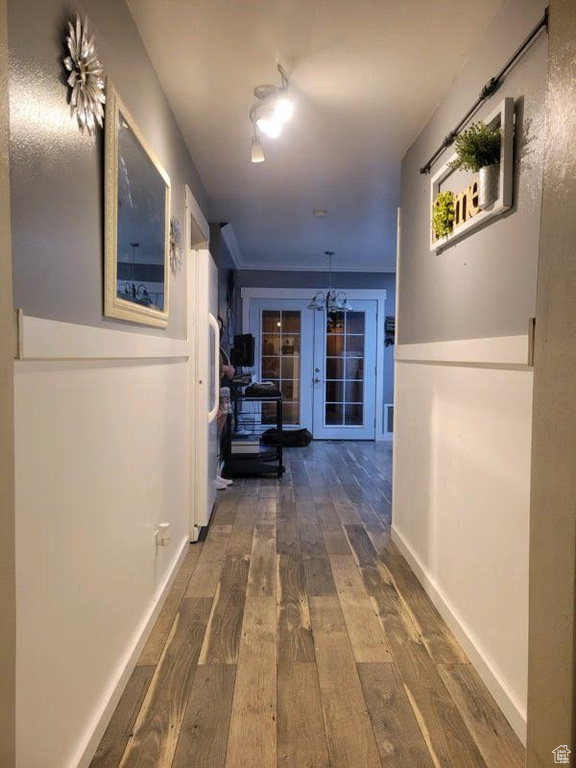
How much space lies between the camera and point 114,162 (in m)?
1.45

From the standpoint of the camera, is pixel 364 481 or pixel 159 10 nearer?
pixel 159 10

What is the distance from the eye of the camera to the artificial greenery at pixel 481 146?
159 cm

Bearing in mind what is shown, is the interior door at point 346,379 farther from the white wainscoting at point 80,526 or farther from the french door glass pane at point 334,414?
the white wainscoting at point 80,526

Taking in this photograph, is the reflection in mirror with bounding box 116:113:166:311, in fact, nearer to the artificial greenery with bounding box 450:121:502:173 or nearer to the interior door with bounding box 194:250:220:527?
the interior door with bounding box 194:250:220:527

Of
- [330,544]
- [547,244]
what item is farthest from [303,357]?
[547,244]

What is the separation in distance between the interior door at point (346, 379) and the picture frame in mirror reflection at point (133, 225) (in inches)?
183

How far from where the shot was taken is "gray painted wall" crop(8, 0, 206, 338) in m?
0.94

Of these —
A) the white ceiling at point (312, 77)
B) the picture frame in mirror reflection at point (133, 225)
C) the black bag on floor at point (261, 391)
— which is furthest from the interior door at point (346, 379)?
the picture frame in mirror reflection at point (133, 225)

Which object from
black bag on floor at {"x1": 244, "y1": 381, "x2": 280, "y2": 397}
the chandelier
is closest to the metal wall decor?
black bag on floor at {"x1": 244, "y1": 381, "x2": 280, "y2": 397}

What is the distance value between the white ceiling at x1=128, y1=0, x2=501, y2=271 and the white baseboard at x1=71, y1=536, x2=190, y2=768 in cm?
225

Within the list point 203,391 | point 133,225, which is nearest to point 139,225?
point 133,225

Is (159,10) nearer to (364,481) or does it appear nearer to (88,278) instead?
(88,278)

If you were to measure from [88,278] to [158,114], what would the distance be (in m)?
1.19

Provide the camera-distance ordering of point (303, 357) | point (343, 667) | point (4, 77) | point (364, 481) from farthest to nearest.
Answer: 1. point (303, 357)
2. point (364, 481)
3. point (343, 667)
4. point (4, 77)
